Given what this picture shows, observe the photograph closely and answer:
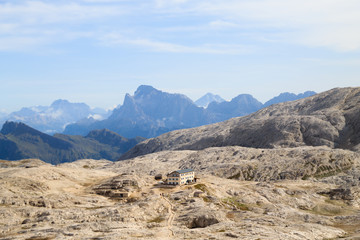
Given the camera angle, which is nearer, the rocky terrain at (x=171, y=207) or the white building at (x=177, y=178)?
the rocky terrain at (x=171, y=207)

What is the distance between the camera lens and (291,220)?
100000 mm

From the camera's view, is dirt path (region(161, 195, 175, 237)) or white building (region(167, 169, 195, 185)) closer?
dirt path (region(161, 195, 175, 237))

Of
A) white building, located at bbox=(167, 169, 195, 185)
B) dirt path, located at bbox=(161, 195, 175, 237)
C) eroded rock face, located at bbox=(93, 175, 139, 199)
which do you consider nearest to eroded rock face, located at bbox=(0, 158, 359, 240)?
dirt path, located at bbox=(161, 195, 175, 237)

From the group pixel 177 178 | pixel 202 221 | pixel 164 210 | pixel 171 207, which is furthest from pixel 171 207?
pixel 177 178

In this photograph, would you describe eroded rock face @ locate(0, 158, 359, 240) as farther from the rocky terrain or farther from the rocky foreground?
the rocky foreground

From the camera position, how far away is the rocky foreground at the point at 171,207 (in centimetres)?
8481

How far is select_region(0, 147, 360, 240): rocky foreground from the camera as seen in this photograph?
84812mm

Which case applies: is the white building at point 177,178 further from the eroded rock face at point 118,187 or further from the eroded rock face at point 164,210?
the eroded rock face at point 118,187

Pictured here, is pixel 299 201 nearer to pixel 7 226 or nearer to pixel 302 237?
pixel 302 237

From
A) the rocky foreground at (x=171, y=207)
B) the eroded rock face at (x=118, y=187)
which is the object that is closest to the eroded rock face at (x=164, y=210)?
the rocky foreground at (x=171, y=207)

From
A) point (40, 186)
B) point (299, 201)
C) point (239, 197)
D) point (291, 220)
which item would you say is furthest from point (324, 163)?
point (40, 186)

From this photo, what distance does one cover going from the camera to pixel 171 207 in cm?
10681

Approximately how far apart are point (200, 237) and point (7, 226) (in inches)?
1833

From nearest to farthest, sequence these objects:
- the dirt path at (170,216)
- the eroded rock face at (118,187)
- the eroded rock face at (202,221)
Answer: the dirt path at (170,216) → the eroded rock face at (202,221) → the eroded rock face at (118,187)
